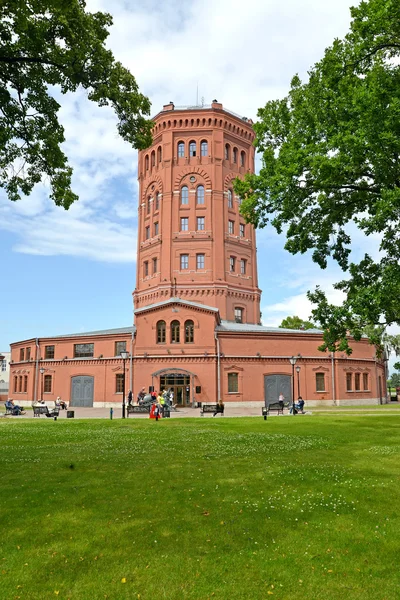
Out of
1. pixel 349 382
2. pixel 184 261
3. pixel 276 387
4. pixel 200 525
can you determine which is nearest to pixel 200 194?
pixel 184 261

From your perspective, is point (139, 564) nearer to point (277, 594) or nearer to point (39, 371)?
point (277, 594)

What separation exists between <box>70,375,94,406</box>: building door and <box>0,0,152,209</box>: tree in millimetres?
31487

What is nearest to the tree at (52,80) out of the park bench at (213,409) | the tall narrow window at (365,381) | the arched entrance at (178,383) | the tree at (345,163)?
the tree at (345,163)

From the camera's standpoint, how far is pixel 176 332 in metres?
41.1

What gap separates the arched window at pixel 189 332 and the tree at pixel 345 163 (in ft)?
71.4

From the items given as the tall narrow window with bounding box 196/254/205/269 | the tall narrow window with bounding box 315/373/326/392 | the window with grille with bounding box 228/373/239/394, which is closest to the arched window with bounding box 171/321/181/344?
the window with grille with bounding box 228/373/239/394

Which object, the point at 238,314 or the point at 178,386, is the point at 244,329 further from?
Result: the point at 178,386

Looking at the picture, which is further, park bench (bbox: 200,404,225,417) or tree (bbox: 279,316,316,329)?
tree (bbox: 279,316,316,329)

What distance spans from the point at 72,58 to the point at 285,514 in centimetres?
1209

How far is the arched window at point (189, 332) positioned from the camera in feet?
134

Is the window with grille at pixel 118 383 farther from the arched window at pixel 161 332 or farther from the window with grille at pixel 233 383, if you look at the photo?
the window with grille at pixel 233 383

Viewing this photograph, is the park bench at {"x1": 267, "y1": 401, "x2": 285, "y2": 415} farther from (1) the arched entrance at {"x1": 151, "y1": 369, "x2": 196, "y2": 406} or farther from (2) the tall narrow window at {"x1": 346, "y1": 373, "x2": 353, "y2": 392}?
(2) the tall narrow window at {"x1": 346, "y1": 373, "x2": 353, "y2": 392}

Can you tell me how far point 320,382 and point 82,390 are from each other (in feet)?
Answer: 75.4

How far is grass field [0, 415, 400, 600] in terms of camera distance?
16.2ft
